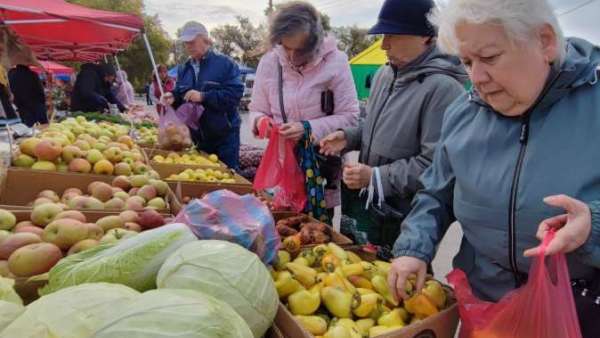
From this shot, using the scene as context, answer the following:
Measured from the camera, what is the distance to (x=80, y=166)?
109 inches

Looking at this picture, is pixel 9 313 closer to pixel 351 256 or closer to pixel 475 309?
pixel 475 309

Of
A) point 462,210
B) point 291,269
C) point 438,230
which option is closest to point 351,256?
point 291,269

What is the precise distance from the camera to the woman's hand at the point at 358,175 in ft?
6.43

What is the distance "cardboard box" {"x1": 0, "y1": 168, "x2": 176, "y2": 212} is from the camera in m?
2.53

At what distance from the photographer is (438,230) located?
1.54 m

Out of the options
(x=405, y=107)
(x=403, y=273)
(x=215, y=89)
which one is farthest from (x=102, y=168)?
(x=403, y=273)

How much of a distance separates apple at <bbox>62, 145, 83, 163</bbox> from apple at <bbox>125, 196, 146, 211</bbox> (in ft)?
2.70

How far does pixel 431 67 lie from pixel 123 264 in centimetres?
144

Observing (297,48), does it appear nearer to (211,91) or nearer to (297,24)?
(297,24)

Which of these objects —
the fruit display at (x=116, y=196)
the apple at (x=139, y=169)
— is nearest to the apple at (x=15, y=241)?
the fruit display at (x=116, y=196)

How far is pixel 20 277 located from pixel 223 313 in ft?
2.99

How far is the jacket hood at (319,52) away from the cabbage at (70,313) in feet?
6.21

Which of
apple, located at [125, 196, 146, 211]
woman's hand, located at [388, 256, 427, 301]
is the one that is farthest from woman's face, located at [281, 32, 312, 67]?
woman's hand, located at [388, 256, 427, 301]

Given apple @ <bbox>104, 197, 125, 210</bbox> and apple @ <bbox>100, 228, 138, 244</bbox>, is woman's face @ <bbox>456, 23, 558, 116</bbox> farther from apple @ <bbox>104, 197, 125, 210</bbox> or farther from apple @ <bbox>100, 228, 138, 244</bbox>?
apple @ <bbox>104, 197, 125, 210</bbox>
